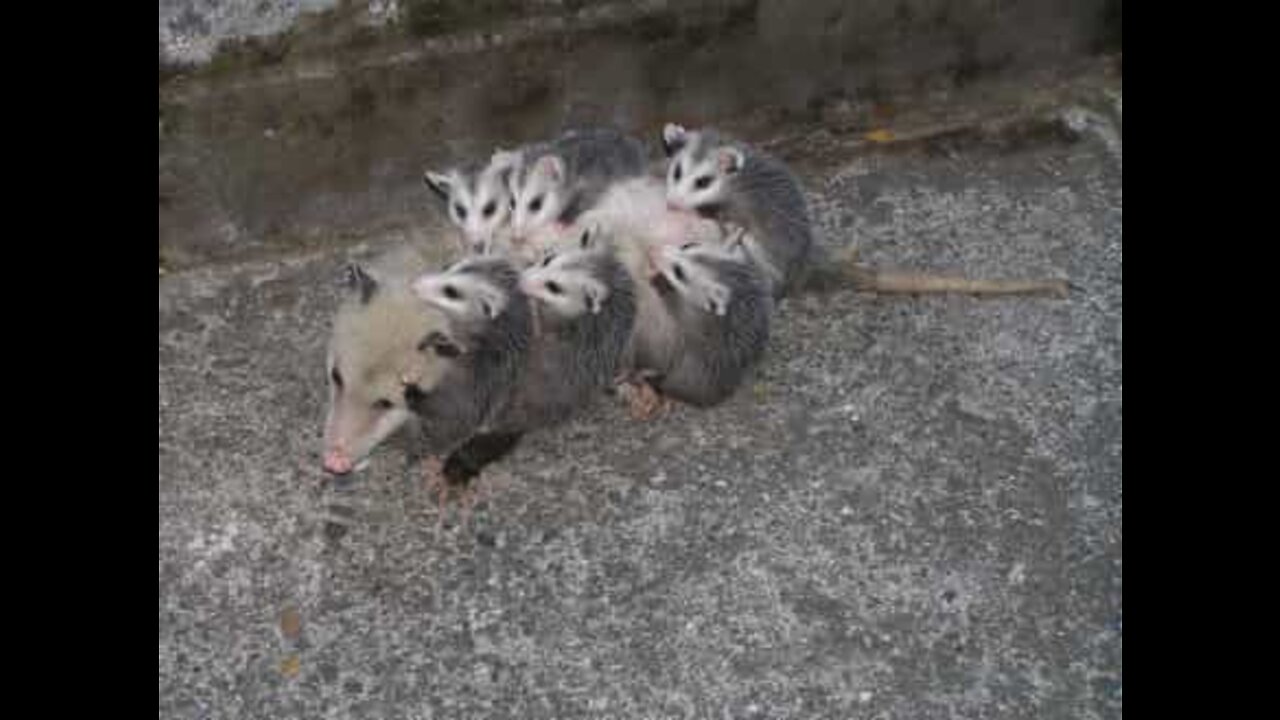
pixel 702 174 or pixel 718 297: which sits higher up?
pixel 702 174

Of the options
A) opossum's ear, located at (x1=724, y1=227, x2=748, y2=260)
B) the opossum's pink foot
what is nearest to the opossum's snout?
the opossum's pink foot

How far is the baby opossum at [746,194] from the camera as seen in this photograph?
244 cm

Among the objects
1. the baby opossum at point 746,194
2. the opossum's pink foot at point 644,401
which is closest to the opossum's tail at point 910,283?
the baby opossum at point 746,194

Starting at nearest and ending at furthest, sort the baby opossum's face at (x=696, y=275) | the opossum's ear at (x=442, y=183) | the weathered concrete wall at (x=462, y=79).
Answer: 1. the baby opossum's face at (x=696, y=275)
2. the opossum's ear at (x=442, y=183)
3. the weathered concrete wall at (x=462, y=79)

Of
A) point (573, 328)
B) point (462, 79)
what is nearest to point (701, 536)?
point (573, 328)

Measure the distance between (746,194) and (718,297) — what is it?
0.26 m

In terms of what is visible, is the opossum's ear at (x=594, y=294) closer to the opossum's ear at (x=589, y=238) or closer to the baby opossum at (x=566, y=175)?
the opossum's ear at (x=589, y=238)

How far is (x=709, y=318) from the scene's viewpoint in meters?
2.36

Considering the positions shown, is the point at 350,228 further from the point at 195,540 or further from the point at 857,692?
the point at 857,692

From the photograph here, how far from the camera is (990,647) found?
2168 mm

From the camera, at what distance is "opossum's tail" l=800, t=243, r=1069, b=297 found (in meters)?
2.72

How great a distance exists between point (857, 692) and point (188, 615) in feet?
3.66

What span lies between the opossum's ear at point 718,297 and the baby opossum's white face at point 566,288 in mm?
191

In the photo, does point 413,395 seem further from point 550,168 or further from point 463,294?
point 550,168
